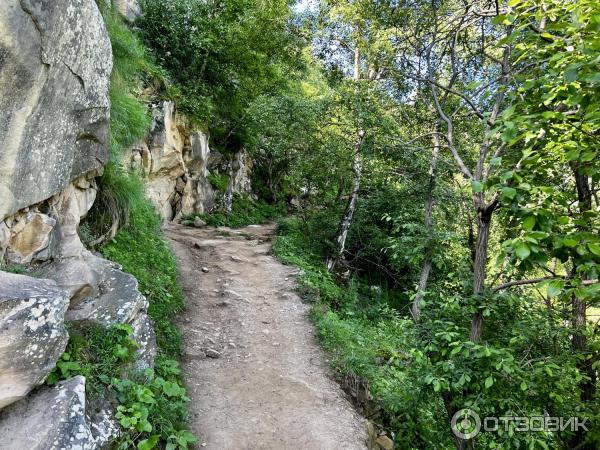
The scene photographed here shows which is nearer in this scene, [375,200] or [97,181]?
[97,181]

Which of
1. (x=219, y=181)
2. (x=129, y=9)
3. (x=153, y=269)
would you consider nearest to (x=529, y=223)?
(x=153, y=269)

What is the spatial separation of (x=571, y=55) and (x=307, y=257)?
9457 mm

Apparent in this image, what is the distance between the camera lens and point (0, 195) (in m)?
3.72

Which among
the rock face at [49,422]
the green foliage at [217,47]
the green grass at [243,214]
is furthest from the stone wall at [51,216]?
the green grass at [243,214]

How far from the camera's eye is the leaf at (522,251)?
6.85ft

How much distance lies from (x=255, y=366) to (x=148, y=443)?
2.71 metres

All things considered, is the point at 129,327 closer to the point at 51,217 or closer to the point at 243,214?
the point at 51,217

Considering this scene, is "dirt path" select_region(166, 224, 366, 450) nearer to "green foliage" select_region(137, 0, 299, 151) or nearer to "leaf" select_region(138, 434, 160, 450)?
"leaf" select_region(138, 434, 160, 450)

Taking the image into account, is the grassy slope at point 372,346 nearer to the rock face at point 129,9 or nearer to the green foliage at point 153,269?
the green foliage at point 153,269

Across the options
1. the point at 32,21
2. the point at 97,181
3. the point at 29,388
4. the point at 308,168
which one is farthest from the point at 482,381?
the point at 308,168

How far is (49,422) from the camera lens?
312 cm

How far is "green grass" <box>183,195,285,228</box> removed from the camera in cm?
1549

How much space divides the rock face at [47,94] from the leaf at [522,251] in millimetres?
4343

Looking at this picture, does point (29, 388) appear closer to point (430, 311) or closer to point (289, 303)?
point (430, 311)
